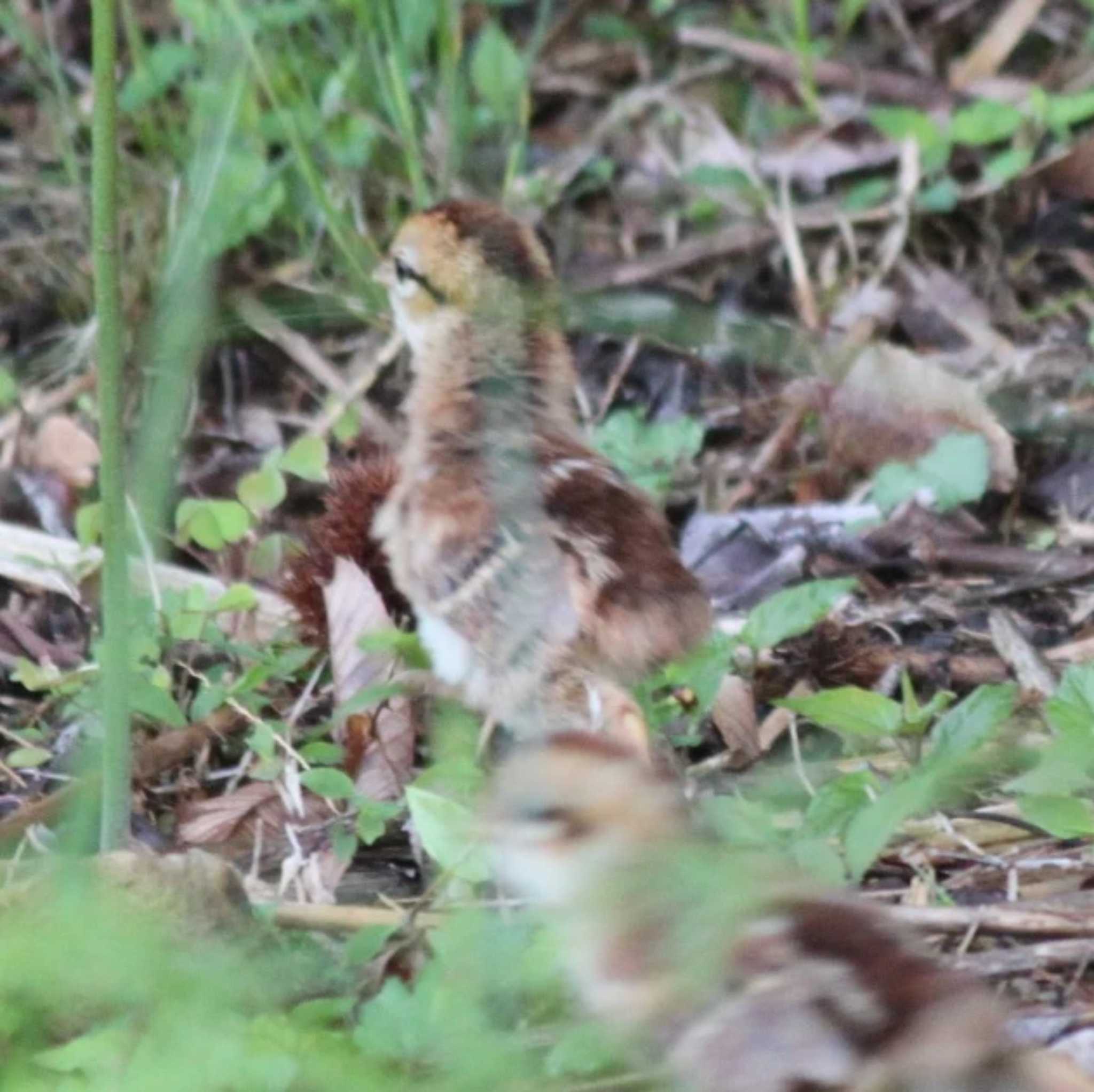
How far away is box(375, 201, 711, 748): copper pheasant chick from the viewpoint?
99.1 inches

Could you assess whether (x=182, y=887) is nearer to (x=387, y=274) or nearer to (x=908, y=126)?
(x=387, y=274)

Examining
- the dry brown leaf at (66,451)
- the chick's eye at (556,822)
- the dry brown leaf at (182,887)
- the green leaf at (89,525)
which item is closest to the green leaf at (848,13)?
the dry brown leaf at (66,451)

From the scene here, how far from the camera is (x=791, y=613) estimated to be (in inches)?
106

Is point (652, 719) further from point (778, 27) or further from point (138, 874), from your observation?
point (778, 27)

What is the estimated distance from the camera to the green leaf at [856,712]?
96.7 inches

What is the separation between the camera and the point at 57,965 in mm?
1689

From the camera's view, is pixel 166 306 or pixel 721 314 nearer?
pixel 166 306

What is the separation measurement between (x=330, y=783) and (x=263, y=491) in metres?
0.79

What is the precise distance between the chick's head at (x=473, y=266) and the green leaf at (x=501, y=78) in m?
1.29

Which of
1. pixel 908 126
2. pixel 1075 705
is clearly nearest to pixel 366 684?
pixel 1075 705

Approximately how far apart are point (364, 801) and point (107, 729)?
45 centimetres

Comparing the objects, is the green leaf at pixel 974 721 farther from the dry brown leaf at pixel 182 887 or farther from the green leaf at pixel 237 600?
the green leaf at pixel 237 600

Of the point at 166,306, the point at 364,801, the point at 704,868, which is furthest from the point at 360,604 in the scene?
the point at 704,868

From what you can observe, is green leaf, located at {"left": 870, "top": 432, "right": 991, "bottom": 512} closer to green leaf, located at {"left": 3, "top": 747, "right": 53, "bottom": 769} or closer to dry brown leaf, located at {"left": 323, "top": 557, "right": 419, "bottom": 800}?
dry brown leaf, located at {"left": 323, "top": 557, "right": 419, "bottom": 800}
